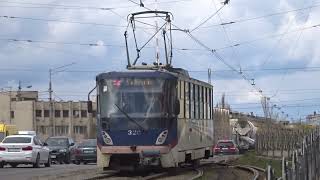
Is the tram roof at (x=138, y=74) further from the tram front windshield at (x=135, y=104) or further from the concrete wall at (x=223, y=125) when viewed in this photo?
the concrete wall at (x=223, y=125)

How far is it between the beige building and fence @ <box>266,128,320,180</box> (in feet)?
337

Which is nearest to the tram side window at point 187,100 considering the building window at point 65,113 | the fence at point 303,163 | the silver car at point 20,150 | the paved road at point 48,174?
the paved road at point 48,174

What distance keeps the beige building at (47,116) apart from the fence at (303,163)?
103m

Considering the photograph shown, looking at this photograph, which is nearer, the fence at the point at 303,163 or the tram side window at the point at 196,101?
→ the fence at the point at 303,163

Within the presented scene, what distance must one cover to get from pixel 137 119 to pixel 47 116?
106 m

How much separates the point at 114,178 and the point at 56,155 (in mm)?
20623

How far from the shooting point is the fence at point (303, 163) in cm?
902

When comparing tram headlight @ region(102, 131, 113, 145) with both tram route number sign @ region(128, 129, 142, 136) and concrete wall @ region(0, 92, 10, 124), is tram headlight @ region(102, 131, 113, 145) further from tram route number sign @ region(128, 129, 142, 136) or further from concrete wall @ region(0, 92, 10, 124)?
concrete wall @ region(0, 92, 10, 124)

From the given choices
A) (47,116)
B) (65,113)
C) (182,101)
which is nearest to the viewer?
(182,101)

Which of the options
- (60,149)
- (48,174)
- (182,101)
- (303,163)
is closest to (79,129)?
(60,149)

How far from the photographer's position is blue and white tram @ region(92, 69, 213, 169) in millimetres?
22125

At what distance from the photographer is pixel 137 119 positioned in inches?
873

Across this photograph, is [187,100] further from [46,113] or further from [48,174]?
[46,113]

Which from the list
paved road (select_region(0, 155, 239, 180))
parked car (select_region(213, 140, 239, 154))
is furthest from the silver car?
parked car (select_region(213, 140, 239, 154))
